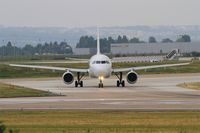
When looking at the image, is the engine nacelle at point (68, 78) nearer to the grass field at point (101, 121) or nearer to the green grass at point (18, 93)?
the green grass at point (18, 93)

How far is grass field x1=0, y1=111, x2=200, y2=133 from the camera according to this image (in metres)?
31.3

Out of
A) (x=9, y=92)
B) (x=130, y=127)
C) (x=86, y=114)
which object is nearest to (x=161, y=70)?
(x=9, y=92)

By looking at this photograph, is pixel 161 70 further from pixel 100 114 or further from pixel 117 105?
pixel 100 114

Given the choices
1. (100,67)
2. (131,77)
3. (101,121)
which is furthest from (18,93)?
(101,121)

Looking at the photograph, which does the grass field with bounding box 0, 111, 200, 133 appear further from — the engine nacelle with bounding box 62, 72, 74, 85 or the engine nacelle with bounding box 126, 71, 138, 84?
the engine nacelle with bounding box 126, 71, 138, 84

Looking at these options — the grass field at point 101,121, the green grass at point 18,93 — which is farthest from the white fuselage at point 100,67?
the grass field at point 101,121

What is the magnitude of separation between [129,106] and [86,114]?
252 inches

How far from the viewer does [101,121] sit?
35.5 m

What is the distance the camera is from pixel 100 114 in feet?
130

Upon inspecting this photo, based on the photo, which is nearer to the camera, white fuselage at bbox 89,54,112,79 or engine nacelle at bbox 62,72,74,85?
white fuselage at bbox 89,54,112,79

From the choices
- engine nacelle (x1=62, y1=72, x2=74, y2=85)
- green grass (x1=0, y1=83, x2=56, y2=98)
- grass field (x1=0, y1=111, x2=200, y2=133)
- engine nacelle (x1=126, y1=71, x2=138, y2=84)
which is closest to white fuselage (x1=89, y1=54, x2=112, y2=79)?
engine nacelle (x1=62, y1=72, x2=74, y2=85)

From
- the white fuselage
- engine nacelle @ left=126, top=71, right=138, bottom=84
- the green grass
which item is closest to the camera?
the green grass

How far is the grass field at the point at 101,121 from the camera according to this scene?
103 ft

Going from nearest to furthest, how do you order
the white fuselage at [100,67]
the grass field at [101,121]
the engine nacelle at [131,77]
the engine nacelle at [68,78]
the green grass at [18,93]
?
the grass field at [101,121] → the green grass at [18,93] → the white fuselage at [100,67] → the engine nacelle at [68,78] → the engine nacelle at [131,77]
